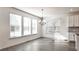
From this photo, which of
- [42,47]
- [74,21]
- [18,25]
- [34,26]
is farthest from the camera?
[34,26]

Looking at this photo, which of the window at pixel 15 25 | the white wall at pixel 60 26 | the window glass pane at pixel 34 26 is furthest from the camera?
the window glass pane at pixel 34 26

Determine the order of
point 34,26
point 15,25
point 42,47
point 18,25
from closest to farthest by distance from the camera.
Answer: point 42,47, point 15,25, point 18,25, point 34,26

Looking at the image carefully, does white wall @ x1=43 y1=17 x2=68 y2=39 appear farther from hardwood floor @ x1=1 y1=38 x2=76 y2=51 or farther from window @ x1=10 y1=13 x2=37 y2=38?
hardwood floor @ x1=1 y1=38 x2=76 y2=51

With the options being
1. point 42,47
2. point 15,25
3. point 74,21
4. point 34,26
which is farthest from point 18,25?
point 74,21

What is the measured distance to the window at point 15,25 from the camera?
6241 millimetres

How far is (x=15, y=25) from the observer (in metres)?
6.79

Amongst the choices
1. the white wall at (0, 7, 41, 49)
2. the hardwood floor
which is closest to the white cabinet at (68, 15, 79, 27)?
the hardwood floor

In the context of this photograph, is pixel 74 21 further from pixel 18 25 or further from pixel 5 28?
pixel 5 28

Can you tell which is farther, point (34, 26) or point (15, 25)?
point (34, 26)

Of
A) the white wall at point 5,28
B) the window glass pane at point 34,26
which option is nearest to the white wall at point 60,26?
the window glass pane at point 34,26

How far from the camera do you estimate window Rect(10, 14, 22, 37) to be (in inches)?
246

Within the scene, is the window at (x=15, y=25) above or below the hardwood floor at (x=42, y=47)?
above

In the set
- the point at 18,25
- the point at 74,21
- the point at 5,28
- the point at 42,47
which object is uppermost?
the point at 74,21

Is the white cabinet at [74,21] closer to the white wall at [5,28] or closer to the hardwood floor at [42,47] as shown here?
the hardwood floor at [42,47]
